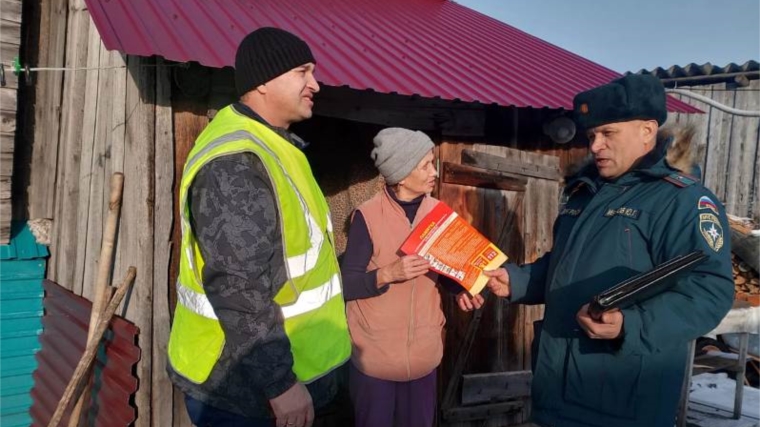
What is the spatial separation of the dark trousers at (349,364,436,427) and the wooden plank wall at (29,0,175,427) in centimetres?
106

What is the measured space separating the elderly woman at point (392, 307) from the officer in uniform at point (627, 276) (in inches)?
29.6

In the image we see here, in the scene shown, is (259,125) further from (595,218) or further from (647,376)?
(647,376)

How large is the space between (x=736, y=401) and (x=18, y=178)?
590cm

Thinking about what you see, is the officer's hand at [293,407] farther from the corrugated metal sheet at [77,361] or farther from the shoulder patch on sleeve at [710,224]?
the corrugated metal sheet at [77,361]

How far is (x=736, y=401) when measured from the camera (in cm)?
455

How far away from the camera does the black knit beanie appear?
1.94 m

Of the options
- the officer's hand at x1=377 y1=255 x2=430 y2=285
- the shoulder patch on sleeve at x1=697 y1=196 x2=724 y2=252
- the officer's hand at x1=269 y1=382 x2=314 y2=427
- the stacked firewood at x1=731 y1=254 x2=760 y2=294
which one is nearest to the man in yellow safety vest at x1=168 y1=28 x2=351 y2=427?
the officer's hand at x1=269 y1=382 x2=314 y2=427

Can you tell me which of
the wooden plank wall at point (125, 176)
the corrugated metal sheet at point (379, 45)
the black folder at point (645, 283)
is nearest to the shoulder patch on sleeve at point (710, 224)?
the black folder at point (645, 283)

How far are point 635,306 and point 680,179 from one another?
465 mm

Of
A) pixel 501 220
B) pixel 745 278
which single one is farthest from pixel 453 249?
pixel 745 278

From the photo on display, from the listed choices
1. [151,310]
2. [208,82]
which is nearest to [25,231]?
[151,310]

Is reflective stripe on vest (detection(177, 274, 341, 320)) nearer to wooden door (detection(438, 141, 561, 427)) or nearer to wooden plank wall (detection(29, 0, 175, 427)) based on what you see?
wooden plank wall (detection(29, 0, 175, 427))

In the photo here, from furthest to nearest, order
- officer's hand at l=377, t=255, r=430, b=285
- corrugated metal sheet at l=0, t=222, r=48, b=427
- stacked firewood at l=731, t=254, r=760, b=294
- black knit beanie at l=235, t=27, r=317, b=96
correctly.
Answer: stacked firewood at l=731, t=254, r=760, b=294
corrugated metal sheet at l=0, t=222, r=48, b=427
officer's hand at l=377, t=255, r=430, b=285
black knit beanie at l=235, t=27, r=317, b=96

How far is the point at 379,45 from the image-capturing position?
4.08 meters
